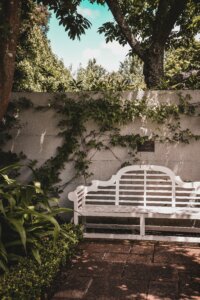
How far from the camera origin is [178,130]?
228 inches

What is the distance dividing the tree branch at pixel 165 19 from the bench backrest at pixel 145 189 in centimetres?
288

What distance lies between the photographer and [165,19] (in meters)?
6.96

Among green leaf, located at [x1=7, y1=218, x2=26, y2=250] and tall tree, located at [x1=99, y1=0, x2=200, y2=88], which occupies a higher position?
tall tree, located at [x1=99, y1=0, x2=200, y2=88]

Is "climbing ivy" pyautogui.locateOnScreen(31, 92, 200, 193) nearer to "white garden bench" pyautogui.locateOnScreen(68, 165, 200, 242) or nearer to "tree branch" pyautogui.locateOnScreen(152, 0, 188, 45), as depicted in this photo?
"white garden bench" pyautogui.locateOnScreen(68, 165, 200, 242)

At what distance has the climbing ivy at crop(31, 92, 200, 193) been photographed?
5.80m

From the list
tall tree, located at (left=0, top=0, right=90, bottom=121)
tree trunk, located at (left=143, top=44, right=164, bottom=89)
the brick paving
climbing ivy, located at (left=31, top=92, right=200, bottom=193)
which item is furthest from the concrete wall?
tall tree, located at (left=0, top=0, right=90, bottom=121)

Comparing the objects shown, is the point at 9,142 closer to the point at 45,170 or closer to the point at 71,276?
the point at 45,170

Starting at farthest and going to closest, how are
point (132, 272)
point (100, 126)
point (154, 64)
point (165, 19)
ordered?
point (154, 64)
point (165, 19)
point (100, 126)
point (132, 272)

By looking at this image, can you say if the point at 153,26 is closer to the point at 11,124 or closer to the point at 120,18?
the point at 120,18

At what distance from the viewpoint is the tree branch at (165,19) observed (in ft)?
22.0

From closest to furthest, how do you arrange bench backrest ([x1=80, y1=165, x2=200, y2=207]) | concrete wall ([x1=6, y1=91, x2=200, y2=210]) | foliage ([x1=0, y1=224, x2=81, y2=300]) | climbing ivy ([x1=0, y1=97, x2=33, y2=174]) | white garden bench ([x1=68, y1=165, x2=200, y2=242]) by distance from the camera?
foliage ([x1=0, y1=224, x2=81, y2=300]), white garden bench ([x1=68, y1=165, x2=200, y2=242]), bench backrest ([x1=80, y1=165, x2=200, y2=207]), concrete wall ([x1=6, y1=91, x2=200, y2=210]), climbing ivy ([x1=0, y1=97, x2=33, y2=174])

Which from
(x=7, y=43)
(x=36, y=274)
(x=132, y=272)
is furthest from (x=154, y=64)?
(x=36, y=274)

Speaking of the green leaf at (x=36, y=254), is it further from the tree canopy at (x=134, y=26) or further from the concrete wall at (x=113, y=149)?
the concrete wall at (x=113, y=149)

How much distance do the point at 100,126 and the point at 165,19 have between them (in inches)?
104
